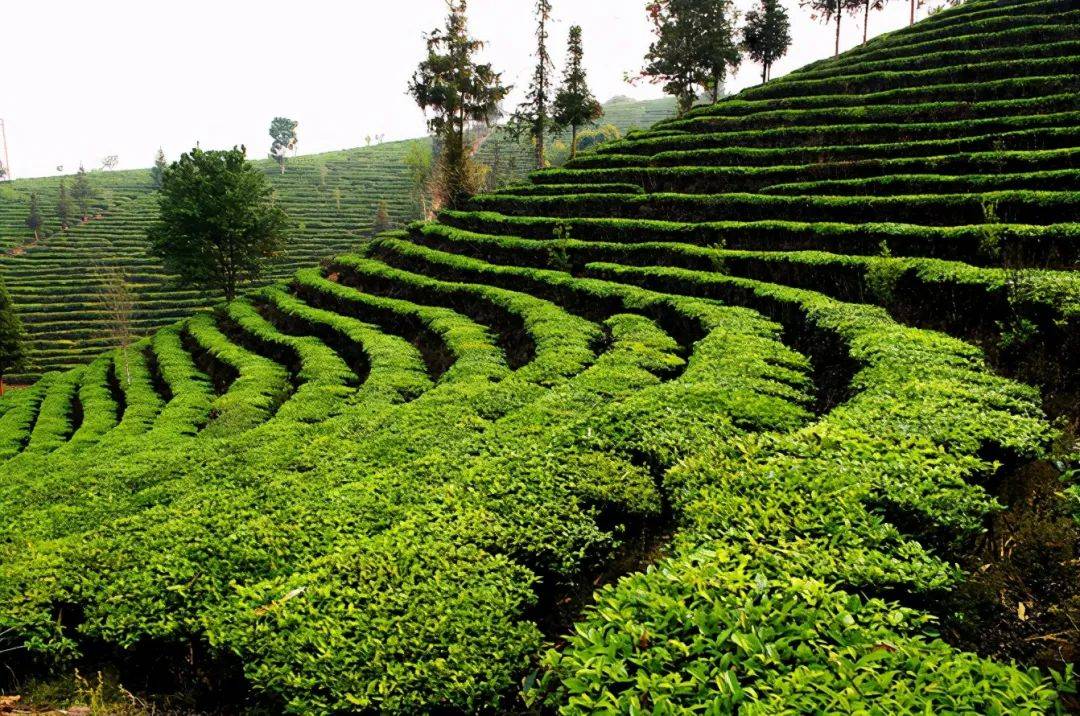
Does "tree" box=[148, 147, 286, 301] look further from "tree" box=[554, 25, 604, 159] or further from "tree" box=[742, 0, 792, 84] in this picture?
"tree" box=[742, 0, 792, 84]

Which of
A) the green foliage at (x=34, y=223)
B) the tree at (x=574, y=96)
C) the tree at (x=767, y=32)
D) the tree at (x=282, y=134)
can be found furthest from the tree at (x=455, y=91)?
the tree at (x=282, y=134)

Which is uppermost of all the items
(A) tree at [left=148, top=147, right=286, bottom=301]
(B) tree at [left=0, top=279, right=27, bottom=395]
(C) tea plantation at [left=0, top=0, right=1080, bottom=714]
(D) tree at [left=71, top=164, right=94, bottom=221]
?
(D) tree at [left=71, top=164, right=94, bottom=221]

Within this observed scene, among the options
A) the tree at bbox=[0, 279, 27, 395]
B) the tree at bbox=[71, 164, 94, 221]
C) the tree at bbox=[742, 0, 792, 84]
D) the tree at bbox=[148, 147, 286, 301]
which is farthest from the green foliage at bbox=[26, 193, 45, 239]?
the tree at bbox=[742, 0, 792, 84]

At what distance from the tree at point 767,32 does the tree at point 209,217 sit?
3803 cm

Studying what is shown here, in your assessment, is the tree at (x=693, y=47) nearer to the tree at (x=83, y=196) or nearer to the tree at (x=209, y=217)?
the tree at (x=209, y=217)

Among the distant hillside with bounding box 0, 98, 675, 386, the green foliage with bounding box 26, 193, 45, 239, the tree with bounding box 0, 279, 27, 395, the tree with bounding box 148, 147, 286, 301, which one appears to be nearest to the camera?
the tree with bounding box 148, 147, 286, 301

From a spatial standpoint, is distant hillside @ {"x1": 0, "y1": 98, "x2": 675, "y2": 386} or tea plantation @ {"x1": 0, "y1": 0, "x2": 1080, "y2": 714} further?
distant hillside @ {"x1": 0, "y1": 98, "x2": 675, "y2": 386}

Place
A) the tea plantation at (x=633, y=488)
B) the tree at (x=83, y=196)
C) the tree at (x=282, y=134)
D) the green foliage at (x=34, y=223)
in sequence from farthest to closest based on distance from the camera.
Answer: the tree at (x=282, y=134) → the tree at (x=83, y=196) → the green foliage at (x=34, y=223) → the tea plantation at (x=633, y=488)

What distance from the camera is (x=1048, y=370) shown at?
8070 millimetres

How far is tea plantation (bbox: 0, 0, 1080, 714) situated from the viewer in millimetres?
3213

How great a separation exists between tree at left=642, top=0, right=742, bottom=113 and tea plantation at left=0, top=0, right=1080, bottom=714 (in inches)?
1062

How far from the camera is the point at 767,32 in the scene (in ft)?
156

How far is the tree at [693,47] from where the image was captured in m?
42.4

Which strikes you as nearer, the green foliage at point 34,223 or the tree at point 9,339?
the tree at point 9,339
